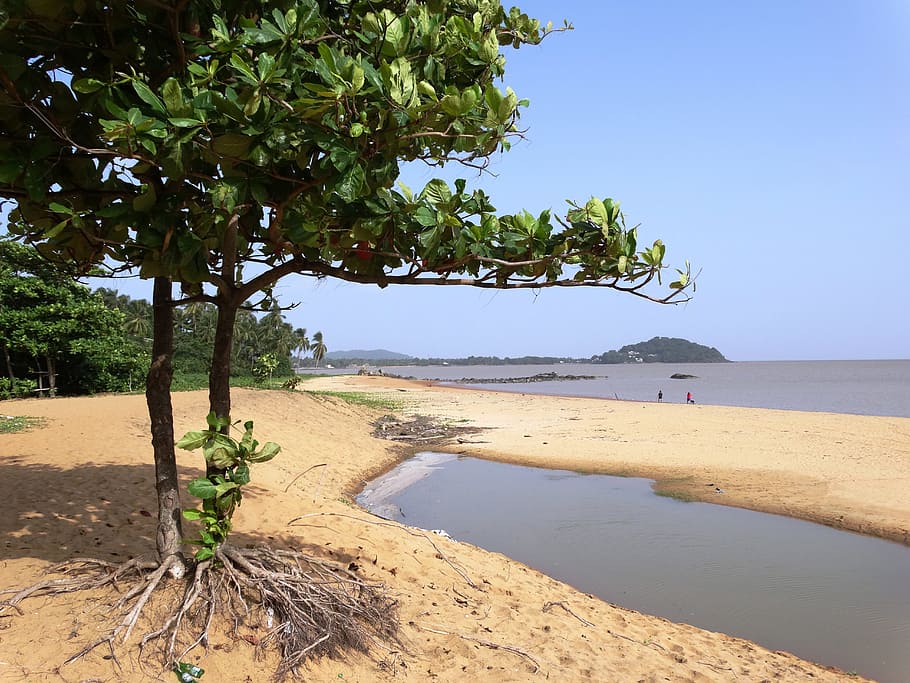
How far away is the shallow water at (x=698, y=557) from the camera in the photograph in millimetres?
6766

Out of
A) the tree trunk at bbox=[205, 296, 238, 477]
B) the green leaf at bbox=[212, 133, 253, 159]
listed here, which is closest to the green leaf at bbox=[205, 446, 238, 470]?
the tree trunk at bbox=[205, 296, 238, 477]

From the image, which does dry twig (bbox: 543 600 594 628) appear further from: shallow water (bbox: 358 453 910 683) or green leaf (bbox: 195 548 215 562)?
green leaf (bbox: 195 548 215 562)

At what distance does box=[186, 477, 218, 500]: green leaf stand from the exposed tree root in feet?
1.87

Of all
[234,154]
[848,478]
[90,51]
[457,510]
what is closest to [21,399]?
[457,510]

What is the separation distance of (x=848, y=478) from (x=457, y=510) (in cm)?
887

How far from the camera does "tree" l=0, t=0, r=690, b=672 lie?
3.08 m

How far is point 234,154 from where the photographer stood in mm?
3189

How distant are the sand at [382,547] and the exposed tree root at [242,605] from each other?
0.10 m

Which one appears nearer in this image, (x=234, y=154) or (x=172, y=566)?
(x=234, y=154)

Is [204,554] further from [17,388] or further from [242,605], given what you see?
[17,388]

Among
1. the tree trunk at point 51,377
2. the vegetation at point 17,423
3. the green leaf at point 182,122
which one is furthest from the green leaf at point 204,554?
the tree trunk at point 51,377

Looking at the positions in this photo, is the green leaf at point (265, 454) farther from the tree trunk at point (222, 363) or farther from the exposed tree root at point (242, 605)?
the exposed tree root at point (242, 605)

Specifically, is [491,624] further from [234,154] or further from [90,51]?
[90,51]

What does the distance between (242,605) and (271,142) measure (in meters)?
3.02
